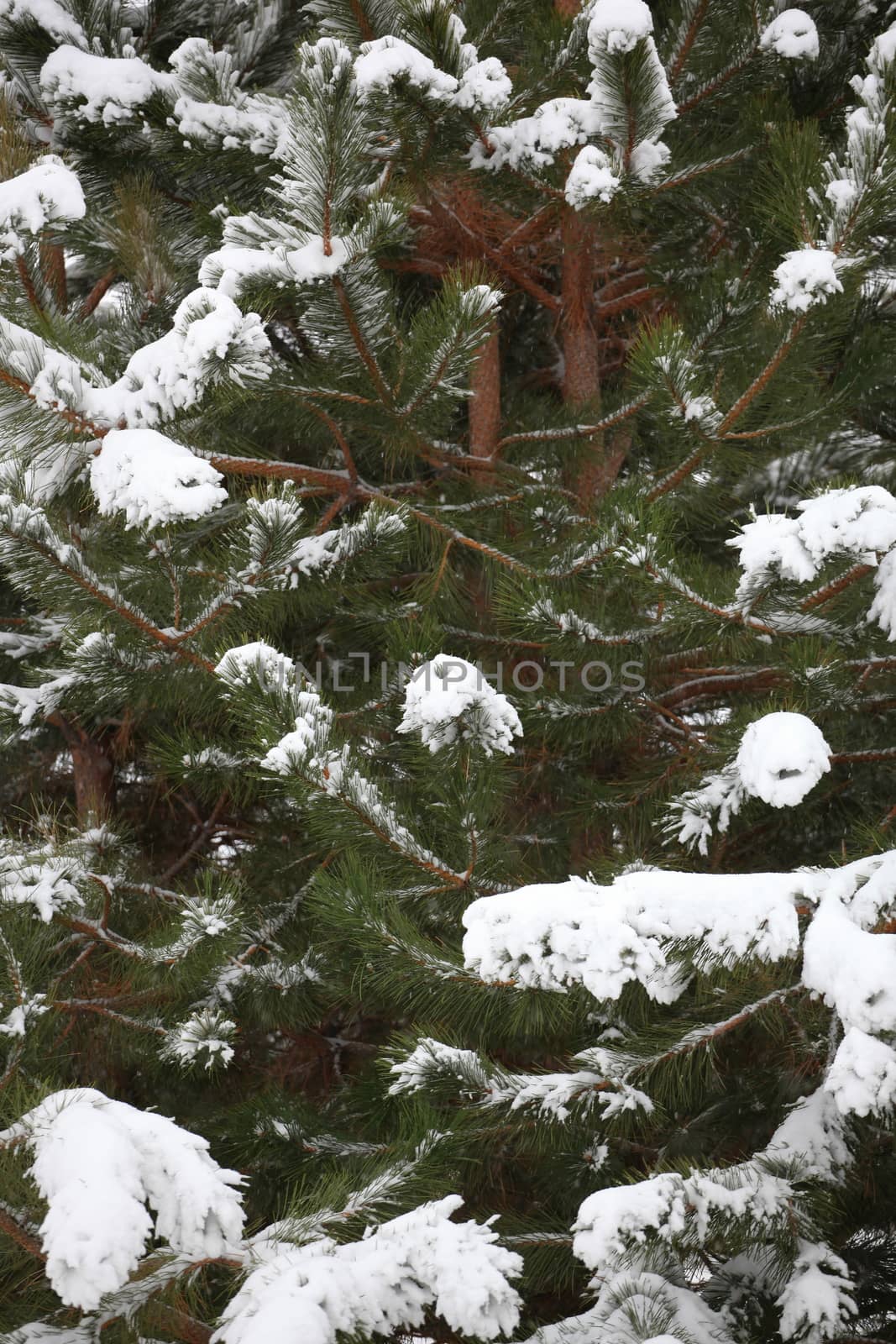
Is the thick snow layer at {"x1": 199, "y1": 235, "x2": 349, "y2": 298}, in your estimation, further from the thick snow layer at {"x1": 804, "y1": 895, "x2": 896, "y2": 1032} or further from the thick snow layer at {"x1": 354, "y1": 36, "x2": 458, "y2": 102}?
the thick snow layer at {"x1": 804, "y1": 895, "x2": 896, "y2": 1032}

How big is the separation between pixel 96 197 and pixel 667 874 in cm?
342

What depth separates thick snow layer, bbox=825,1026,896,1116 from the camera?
56.0 inches

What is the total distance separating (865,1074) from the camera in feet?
4.70

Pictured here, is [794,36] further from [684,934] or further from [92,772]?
[92,772]

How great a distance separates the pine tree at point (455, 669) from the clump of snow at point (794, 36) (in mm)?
16

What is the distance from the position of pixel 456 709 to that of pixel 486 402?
227 centimetres

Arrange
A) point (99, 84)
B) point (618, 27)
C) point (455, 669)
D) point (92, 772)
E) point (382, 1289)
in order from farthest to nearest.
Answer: point (92, 772)
point (99, 84)
point (618, 27)
point (455, 669)
point (382, 1289)

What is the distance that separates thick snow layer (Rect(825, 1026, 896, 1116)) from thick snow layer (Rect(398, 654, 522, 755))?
831 millimetres

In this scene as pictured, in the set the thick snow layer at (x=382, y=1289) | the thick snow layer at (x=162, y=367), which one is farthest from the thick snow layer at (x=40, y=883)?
the thick snow layer at (x=382, y=1289)

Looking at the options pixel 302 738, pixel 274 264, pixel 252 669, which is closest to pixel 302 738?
pixel 302 738

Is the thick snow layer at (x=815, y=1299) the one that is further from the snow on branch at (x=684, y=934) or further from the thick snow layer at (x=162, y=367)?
the thick snow layer at (x=162, y=367)

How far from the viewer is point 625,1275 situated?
2387 millimetres

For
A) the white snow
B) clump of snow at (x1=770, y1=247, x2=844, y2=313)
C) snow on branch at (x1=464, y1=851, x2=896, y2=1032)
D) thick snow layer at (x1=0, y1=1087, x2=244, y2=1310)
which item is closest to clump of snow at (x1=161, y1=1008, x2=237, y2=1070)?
thick snow layer at (x1=0, y1=1087, x2=244, y2=1310)

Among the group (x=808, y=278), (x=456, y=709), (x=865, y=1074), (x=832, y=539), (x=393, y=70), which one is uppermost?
(x=393, y=70)
